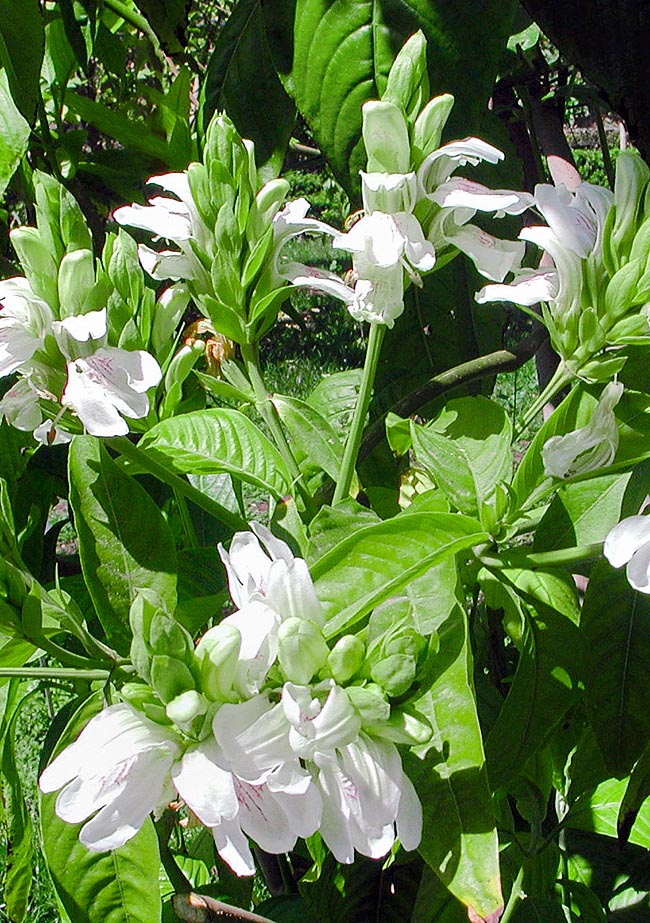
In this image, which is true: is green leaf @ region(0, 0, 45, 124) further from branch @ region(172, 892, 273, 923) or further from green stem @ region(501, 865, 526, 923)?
green stem @ region(501, 865, 526, 923)

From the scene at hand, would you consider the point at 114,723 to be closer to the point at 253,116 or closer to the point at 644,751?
the point at 644,751

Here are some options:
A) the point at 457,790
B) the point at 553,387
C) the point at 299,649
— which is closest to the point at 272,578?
the point at 299,649

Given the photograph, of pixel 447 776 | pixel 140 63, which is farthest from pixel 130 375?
pixel 140 63

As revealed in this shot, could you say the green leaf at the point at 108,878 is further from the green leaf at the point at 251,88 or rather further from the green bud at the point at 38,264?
the green leaf at the point at 251,88


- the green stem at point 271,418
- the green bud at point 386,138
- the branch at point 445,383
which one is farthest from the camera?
the branch at point 445,383

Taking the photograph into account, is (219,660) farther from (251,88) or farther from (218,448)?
(251,88)

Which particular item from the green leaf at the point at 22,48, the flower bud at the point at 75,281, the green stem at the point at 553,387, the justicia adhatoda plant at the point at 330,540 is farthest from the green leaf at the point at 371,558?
the green leaf at the point at 22,48

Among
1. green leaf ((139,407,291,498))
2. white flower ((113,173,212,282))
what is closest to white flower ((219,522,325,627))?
green leaf ((139,407,291,498))
